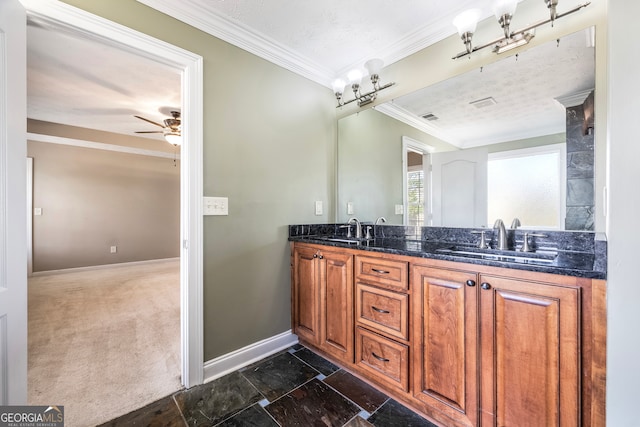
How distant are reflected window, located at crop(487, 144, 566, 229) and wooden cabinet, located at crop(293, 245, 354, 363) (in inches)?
40.0

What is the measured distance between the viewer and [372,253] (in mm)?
1539

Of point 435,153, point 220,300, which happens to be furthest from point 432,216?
point 220,300

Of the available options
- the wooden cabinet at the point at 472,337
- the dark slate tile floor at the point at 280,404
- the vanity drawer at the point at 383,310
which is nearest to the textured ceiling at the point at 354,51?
the wooden cabinet at the point at 472,337

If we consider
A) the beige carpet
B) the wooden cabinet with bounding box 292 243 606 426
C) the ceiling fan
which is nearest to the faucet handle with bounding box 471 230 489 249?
the wooden cabinet with bounding box 292 243 606 426

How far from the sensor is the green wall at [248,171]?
1.72 meters

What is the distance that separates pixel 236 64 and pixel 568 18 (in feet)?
6.61

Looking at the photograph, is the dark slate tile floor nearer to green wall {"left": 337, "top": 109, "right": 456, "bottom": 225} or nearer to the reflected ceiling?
green wall {"left": 337, "top": 109, "right": 456, "bottom": 225}

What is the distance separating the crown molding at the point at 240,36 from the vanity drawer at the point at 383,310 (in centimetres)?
189

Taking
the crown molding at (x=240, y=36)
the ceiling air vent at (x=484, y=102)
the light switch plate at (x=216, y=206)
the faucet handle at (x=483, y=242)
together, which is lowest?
the faucet handle at (x=483, y=242)

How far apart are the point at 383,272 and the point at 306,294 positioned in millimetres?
782

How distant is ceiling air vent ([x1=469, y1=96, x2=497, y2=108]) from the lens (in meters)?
1.66

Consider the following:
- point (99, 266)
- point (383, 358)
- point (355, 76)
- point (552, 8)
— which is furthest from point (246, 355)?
point (99, 266)

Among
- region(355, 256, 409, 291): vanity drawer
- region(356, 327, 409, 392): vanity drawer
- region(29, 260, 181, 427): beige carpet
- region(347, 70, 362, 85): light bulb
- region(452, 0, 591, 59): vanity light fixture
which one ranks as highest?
region(347, 70, 362, 85): light bulb

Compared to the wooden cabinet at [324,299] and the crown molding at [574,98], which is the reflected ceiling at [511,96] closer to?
the crown molding at [574,98]
